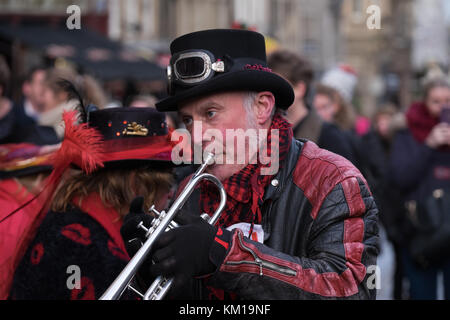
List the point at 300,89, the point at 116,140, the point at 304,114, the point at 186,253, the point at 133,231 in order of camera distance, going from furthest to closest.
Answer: the point at 300,89 < the point at 304,114 < the point at 116,140 < the point at 133,231 < the point at 186,253

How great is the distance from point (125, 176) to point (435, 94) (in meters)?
3.25

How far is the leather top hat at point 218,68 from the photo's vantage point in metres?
2.10

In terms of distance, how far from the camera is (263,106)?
7.24 feet

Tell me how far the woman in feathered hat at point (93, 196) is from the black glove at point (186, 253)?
2.27 ft

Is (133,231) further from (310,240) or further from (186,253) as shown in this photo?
(310,240)

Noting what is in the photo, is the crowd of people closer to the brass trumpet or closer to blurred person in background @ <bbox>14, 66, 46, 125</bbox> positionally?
the brass trumpet

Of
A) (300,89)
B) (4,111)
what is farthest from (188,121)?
(4,111)

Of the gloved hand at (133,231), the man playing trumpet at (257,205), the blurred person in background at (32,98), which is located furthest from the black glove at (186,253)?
the blurred person in background at (32,98)

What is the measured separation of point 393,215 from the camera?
5.19 metres

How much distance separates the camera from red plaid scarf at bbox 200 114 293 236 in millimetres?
2143

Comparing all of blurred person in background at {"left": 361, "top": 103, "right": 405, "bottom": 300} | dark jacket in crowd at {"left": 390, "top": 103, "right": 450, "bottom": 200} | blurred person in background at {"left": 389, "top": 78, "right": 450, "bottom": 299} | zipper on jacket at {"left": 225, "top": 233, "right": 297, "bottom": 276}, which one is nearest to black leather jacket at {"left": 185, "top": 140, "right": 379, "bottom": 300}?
zipper on jacket at {"left": 225, "top": 233, "right": 297, "bottom": 276}

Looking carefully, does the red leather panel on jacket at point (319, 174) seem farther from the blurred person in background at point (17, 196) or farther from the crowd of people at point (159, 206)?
the blurred person in background at point (17, 196)

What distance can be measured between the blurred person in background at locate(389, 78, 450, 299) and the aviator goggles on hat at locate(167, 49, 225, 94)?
2.98 metres

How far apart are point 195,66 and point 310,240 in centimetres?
72
